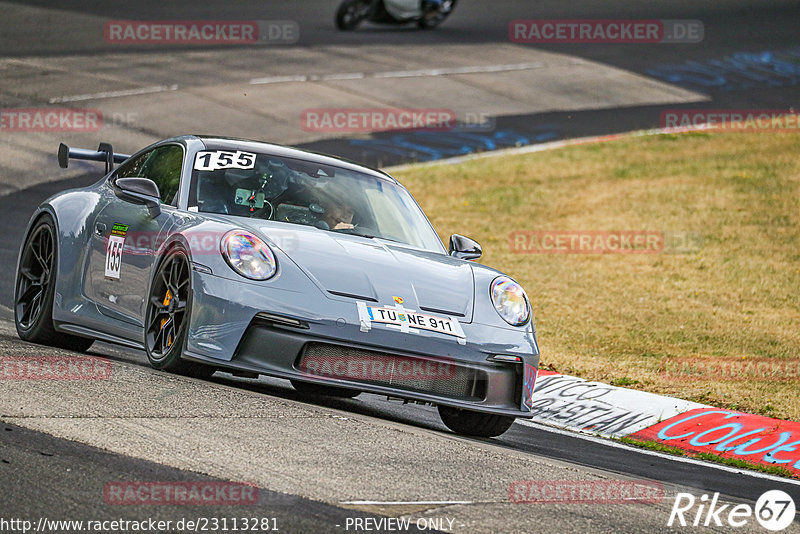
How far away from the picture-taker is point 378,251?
22.8 feet

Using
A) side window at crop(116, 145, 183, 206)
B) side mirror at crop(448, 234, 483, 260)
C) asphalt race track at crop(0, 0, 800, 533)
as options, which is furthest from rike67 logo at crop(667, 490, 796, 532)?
side window at crop(116, 145, 183, 206)

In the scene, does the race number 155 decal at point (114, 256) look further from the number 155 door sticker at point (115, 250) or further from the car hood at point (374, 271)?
the car hood at point (374, 271)

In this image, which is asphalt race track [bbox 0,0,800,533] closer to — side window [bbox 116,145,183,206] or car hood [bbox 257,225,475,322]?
car hood [bbox 257,225,475,322]

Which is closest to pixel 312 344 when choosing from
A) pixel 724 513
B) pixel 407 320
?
pixel 407 320

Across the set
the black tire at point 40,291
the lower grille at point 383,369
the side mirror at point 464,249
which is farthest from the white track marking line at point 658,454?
the black tire at point 40,291

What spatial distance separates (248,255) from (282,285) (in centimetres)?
26

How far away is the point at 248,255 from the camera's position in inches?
255

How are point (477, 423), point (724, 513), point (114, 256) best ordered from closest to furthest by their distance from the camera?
point (724, 513)
point (477, 423)
point (114, 256)

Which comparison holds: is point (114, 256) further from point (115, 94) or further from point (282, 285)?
point (115, 94)

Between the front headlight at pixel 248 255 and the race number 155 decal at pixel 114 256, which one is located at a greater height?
the front headlight at pixel 248 255

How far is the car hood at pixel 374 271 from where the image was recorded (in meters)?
6.49

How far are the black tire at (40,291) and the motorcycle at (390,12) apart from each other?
22.3m

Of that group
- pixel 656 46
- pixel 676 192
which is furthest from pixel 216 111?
pixel 656 46

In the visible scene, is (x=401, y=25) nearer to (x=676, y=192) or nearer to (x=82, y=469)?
(x=676, y=192)
